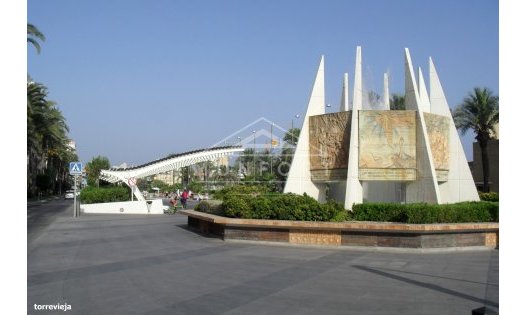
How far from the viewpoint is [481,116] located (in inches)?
1444

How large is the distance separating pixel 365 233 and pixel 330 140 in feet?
23.2

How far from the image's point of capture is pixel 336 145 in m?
19.5

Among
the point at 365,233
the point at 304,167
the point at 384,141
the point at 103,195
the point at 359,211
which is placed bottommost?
the point at 103,195

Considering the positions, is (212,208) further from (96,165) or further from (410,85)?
(96,165)

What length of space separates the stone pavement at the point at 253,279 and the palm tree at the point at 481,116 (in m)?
26.2

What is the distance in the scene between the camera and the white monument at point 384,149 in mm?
18406

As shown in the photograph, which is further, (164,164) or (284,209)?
(164,164)

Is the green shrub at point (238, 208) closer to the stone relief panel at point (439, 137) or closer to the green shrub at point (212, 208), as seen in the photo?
the green shrub at point (212, 208)

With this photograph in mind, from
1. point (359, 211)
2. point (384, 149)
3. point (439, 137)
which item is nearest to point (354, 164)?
point (384, 149)

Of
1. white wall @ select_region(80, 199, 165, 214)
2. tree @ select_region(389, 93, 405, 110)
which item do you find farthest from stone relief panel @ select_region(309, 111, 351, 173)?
tree @ select_region(389, 93, 405, 110)
